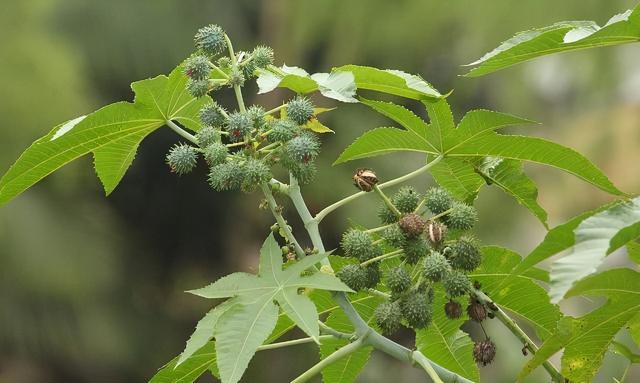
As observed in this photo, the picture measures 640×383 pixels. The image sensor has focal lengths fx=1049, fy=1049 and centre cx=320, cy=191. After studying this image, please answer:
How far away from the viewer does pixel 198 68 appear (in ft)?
2.11

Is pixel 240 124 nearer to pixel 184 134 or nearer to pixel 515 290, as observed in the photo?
pixel 184 134

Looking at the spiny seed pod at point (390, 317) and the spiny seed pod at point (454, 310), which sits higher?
the spiny seed pod at point (390, 317)

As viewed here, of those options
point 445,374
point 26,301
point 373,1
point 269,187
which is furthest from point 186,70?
point 373,1

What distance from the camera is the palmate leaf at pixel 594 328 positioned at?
0.57 metres

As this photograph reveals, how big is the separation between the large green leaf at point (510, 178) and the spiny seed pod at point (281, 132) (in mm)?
168

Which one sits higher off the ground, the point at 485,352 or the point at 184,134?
the point at 184,134

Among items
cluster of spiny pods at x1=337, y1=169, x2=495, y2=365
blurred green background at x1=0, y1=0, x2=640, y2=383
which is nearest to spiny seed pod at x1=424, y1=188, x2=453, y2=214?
cluster of spiny pods at x1=337, y1=169, x2=495, y2=365

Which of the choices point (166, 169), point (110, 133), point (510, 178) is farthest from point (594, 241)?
point (166, 169)

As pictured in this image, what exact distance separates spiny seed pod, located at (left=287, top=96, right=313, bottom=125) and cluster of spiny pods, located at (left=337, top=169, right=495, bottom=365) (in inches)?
1.9

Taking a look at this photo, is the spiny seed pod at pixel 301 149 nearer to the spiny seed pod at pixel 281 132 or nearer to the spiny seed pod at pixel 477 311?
the spiny seed pod at pixel 281 132

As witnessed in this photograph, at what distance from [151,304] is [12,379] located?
636 millimetres

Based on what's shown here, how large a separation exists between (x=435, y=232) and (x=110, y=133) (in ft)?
0.80

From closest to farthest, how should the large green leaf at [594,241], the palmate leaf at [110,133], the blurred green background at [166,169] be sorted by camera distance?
the large green leaf at [594,241] < the palmate leaf at [110,133] < the blurred green background at [166,169]

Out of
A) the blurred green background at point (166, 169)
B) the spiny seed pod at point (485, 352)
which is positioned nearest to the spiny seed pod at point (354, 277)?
the spiny seed pod at point (485, 352)
